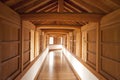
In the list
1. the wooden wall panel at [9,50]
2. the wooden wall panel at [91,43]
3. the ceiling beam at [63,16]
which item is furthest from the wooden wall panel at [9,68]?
the wooden wall panel at [91,43]

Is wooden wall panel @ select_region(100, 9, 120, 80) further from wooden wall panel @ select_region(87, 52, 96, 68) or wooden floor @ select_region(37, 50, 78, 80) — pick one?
wooden floor @ select_region(37, 50, 78, 80)

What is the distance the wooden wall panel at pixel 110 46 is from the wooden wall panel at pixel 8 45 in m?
2.03

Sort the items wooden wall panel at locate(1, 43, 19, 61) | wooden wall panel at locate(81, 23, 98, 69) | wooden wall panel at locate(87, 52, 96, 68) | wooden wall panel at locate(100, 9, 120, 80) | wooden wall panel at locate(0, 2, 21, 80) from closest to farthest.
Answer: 1. wooden wall panel at locate(0, 2, 21, 80)
2. wooden wall panel at locate(1, 43, 19, 61)
3. wooden wall panel at locate(100, 9, 120, 80)
4. wooden wall panel at locate(81, 23, 98, 69)
5. wooden wall panel at locate(87, 52, 96, 68)

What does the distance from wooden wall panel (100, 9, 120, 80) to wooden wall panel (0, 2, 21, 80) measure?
203 cm

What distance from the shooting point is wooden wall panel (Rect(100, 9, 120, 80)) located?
3469 mm

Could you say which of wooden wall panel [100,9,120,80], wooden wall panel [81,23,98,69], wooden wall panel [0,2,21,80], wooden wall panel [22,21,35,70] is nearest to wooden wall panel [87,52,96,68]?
wooden wall panel [81,23,98,69]

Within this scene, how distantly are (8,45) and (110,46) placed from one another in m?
2.15

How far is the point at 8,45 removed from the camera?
3594 mm

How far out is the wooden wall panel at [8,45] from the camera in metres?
3.12

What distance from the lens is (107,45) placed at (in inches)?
164

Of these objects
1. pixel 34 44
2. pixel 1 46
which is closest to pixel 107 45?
pixel 1 46

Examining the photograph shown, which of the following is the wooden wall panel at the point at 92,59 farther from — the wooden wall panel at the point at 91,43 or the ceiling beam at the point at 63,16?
the ceiling beam at the point at 63,16

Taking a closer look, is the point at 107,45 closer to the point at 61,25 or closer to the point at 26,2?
the point at 26,2

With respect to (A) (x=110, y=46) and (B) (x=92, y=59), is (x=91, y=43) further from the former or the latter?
(A) (x=110, y=46)
